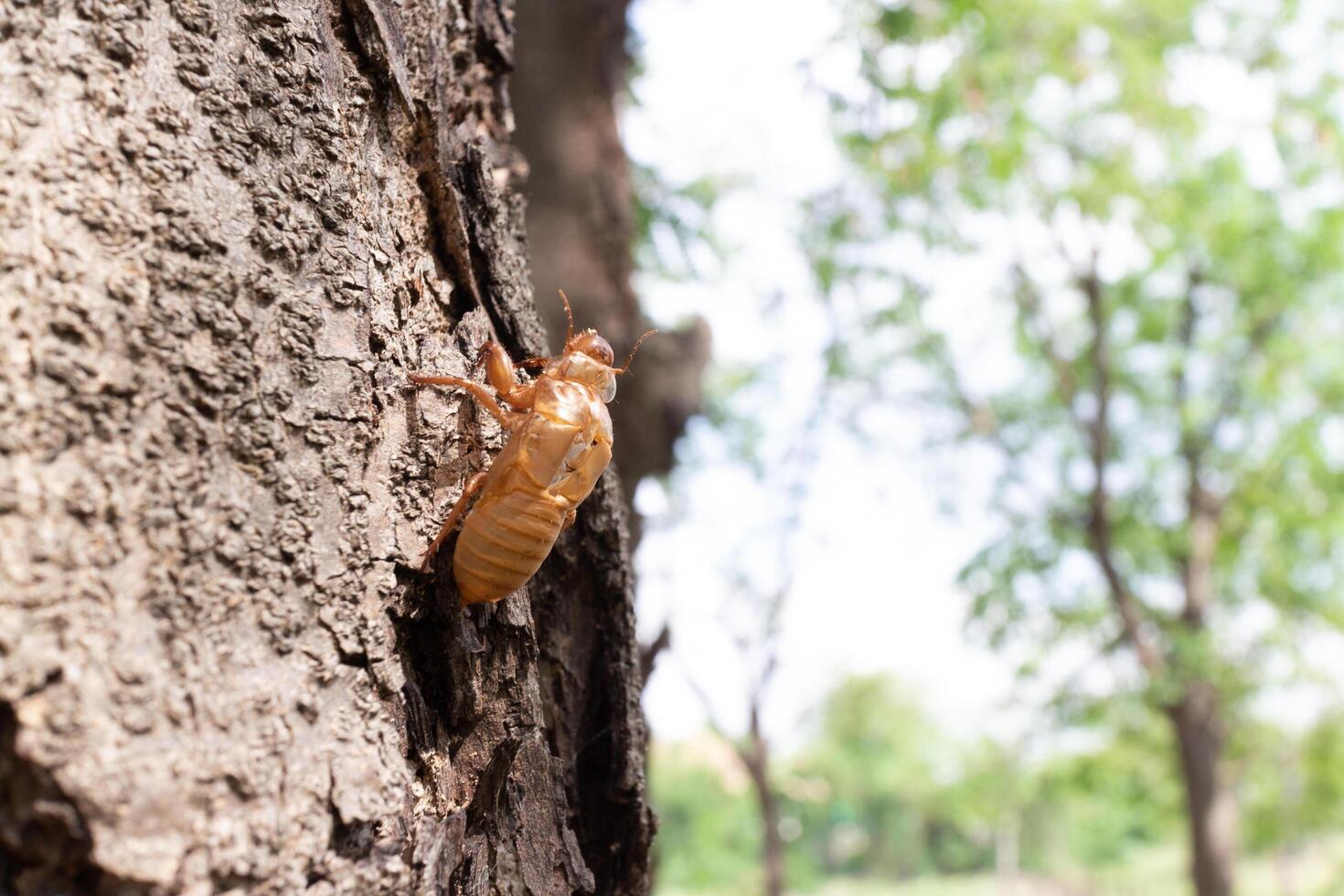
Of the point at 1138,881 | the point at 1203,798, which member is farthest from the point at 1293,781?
the point at 1138,881

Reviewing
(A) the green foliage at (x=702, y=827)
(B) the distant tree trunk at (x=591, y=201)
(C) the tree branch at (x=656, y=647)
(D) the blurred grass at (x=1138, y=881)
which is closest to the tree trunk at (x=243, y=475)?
(C) the tree branch at (x=656, y=647)

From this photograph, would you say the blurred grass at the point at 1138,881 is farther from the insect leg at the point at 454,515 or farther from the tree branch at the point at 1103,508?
the insect leg at the point at 454,515

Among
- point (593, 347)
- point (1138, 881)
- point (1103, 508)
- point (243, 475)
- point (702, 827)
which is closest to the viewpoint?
point (243, 475)

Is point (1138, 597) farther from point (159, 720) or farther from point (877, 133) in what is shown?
point (159, 720)

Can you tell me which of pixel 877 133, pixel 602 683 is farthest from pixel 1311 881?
pixel 602 683

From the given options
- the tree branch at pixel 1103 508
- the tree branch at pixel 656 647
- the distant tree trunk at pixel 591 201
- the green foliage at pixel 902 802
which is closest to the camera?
the tree branch at pixel 656 647

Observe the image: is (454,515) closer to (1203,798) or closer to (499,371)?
(499,371)

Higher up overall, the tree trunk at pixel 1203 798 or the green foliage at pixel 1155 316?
the green foliage at pixel 1155 316
